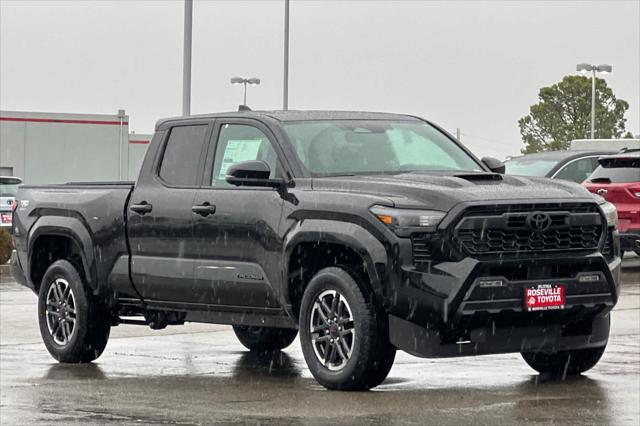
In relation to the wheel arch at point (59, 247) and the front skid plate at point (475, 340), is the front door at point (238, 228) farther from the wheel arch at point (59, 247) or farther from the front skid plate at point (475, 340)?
the wheel arch at point (59, 247)

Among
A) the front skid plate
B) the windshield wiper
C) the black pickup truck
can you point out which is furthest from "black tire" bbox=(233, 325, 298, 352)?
the windshield wiper

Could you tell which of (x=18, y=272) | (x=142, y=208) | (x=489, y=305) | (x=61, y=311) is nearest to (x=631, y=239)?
(x=18, y=272)

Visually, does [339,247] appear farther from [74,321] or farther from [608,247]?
[74,321]

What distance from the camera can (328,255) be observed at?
1122 cm

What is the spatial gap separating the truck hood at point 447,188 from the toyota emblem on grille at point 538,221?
0.12 m

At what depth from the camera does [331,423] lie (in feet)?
30.6

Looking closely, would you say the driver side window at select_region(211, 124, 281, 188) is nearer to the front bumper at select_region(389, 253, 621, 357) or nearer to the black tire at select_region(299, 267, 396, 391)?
the black tire at select_region(299, 267, 396, 391)

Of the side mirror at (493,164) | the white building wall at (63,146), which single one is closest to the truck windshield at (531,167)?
the side mirror at (493,164)

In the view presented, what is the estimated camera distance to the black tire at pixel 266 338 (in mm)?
13805

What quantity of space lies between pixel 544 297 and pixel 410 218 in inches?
40.6

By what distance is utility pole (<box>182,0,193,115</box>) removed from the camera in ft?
104

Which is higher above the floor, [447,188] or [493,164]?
[493,164]

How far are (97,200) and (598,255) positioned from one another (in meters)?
4.22

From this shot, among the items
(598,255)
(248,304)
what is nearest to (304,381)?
(248,304)
